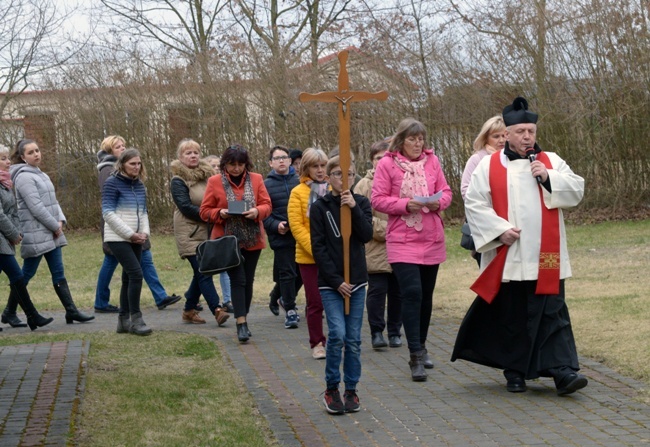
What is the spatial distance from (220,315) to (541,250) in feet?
14.2

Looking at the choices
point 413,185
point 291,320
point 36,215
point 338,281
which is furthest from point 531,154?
point 36,215

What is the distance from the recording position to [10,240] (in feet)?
34.2

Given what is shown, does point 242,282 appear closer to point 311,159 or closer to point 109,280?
point 311,159

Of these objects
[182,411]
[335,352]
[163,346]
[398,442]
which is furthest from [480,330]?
[163,346]

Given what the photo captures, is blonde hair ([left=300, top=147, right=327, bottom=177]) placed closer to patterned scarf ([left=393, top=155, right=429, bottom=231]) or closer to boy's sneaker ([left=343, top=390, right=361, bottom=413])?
patterned scarf ([left=393, top=155, right=429, bottom=231])

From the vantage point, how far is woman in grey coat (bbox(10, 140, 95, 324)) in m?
10.8

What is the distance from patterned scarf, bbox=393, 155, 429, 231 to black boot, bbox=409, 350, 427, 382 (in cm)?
90

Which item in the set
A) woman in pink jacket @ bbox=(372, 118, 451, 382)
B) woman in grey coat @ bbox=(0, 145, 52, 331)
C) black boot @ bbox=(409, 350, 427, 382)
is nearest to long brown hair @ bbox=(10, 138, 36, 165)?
woman in grey coat @ bbox=(0, 145, 52, 331)

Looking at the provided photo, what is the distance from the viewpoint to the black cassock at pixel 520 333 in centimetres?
683

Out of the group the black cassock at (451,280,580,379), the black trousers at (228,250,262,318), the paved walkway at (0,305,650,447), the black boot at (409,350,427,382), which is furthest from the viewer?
the black trousers at (228,250,262,318)

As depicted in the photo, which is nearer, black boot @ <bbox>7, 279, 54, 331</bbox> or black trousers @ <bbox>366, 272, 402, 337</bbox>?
black trousers @ <bbox>366, 272, 402, 337</bbox>

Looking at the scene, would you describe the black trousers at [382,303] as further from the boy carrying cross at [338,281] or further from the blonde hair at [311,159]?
the boy carrying cross at [338,281]

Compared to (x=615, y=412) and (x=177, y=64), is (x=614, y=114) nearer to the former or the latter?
(x=177, y=64)

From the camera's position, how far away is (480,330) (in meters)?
7.20
